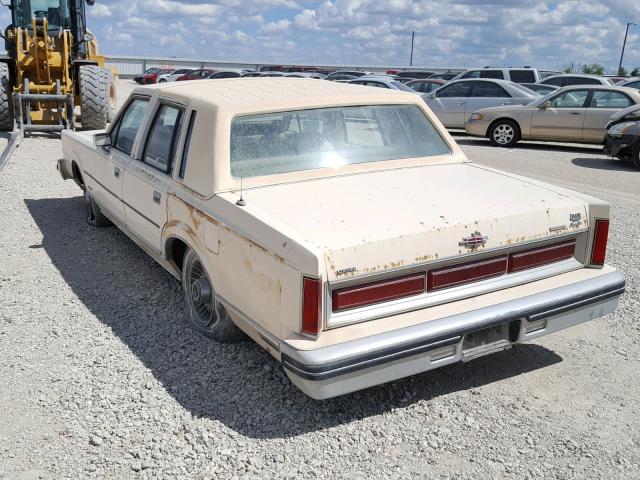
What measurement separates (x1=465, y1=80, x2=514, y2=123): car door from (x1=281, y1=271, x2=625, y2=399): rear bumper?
42.4 ft

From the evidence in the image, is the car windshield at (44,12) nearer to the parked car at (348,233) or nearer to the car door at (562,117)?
the car door at (562,117)

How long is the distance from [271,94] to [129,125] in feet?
5.08

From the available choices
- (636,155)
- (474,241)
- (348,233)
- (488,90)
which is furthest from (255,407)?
(488,90)

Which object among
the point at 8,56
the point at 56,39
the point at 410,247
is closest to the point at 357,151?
the point at 410,247

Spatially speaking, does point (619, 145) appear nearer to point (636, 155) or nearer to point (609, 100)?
point (636, 155)

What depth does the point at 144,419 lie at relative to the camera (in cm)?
338

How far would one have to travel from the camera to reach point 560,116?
1395cm

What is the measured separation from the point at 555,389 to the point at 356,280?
150 centimetres

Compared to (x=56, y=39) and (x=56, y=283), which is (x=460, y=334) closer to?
(x=56, y=283)

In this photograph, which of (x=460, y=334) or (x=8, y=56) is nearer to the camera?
(x=460, y=334)

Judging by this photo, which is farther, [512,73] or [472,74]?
[472,74]

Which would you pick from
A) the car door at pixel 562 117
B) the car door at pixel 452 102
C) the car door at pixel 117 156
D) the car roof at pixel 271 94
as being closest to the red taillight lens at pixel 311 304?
the car roof at pixel 271 94

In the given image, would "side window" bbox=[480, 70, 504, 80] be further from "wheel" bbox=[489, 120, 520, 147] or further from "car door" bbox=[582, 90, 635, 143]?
"car door" bbox=[582, 90, 635, 143]

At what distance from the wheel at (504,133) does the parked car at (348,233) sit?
10.5 m
